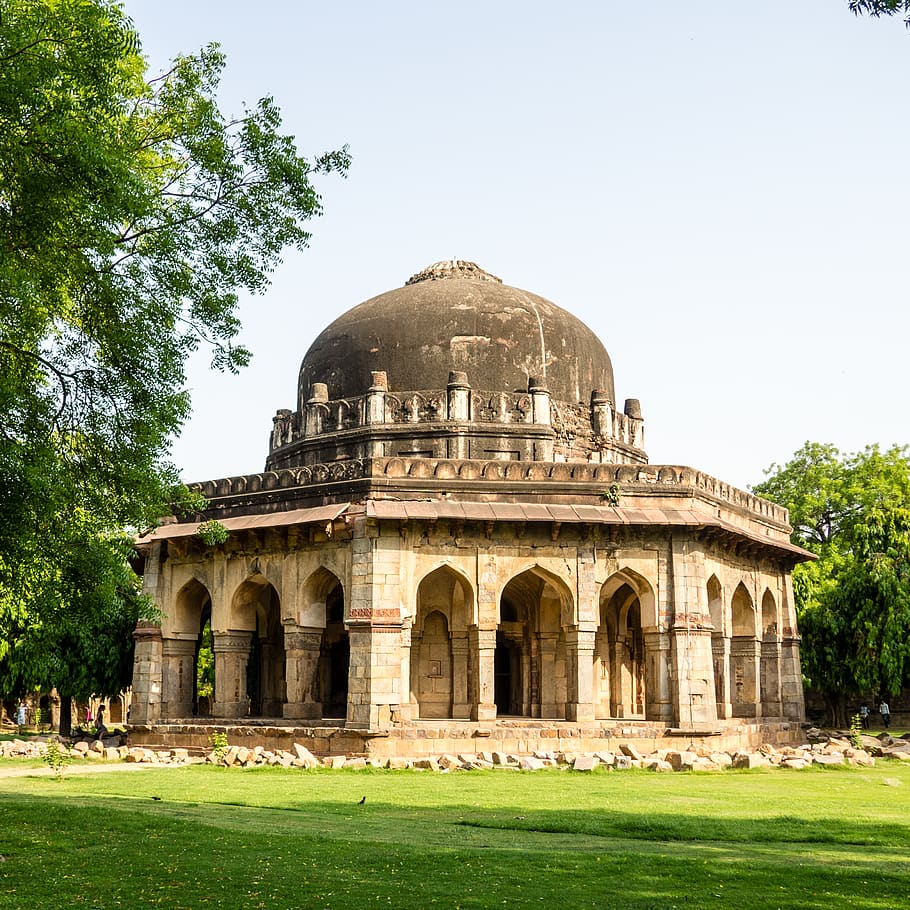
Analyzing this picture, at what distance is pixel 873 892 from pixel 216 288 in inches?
279

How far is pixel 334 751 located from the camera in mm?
17562

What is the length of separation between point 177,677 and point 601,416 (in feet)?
31.5

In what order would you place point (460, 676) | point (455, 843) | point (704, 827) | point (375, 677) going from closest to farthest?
point (455, 843) < point (704, 827) < point (375, 677) < point (460, 676)

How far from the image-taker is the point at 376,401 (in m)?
21.9

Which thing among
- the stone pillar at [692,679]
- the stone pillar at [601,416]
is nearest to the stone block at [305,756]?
the stone pillar at [692,679]

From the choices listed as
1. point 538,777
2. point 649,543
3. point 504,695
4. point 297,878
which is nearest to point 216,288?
point 297,878

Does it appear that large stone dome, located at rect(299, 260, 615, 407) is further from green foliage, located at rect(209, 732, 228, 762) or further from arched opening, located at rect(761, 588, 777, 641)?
green foliage, located at rect(209, 732, 228, 762)

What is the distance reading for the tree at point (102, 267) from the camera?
27.5 feet

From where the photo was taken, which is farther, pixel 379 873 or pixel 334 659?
pixel 334 659

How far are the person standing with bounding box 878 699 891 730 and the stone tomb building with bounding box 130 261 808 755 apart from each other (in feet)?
27.9

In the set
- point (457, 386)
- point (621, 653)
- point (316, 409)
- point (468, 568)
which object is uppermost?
point (457, 386)

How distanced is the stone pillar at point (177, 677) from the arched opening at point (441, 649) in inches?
166

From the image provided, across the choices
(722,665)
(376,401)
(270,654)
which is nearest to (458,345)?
(376,401)

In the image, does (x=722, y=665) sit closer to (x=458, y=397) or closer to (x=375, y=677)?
(x=375, y=677)
